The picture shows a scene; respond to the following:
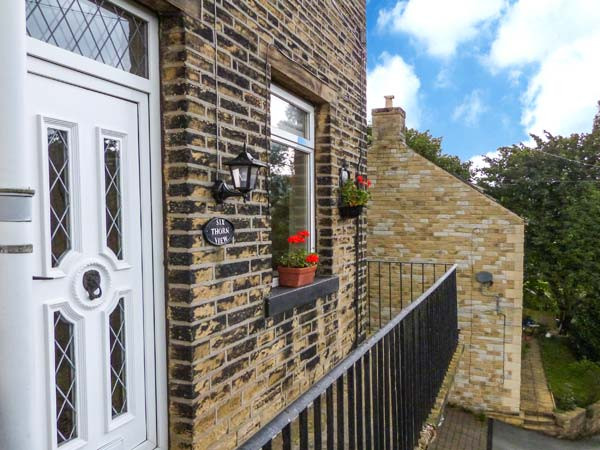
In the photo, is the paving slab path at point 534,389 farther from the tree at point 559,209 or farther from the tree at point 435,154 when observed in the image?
the tree at point 435,154

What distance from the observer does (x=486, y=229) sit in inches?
340

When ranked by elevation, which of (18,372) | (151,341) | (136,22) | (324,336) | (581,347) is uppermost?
(136,22)

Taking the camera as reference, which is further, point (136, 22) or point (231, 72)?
point (231, 72)

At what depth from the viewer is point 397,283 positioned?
9125mm

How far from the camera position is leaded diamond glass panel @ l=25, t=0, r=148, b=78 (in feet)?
5.77

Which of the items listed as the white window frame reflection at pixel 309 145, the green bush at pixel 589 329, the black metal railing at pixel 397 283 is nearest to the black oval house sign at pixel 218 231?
the white window frame reflection at pixel 309 145

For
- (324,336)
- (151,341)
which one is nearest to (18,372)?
(151,341)

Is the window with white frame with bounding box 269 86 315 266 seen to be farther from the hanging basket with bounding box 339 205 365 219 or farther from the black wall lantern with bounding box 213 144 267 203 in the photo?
the black wall lantern with bounding box 213 144 267 203

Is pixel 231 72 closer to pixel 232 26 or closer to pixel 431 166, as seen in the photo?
pixel 232 26

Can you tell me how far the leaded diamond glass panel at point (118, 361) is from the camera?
2.04 m

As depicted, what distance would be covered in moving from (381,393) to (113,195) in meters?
1.62

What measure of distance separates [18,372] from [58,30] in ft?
4.34

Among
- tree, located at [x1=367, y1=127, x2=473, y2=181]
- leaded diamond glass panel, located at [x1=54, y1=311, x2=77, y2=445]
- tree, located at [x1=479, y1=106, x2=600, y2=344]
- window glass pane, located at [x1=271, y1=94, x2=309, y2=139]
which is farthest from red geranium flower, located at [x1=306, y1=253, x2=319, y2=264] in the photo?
tree, located at [x1=367, y1=127, x2=473, y2=181]

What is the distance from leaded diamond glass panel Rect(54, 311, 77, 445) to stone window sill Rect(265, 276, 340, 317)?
3.97 feet
